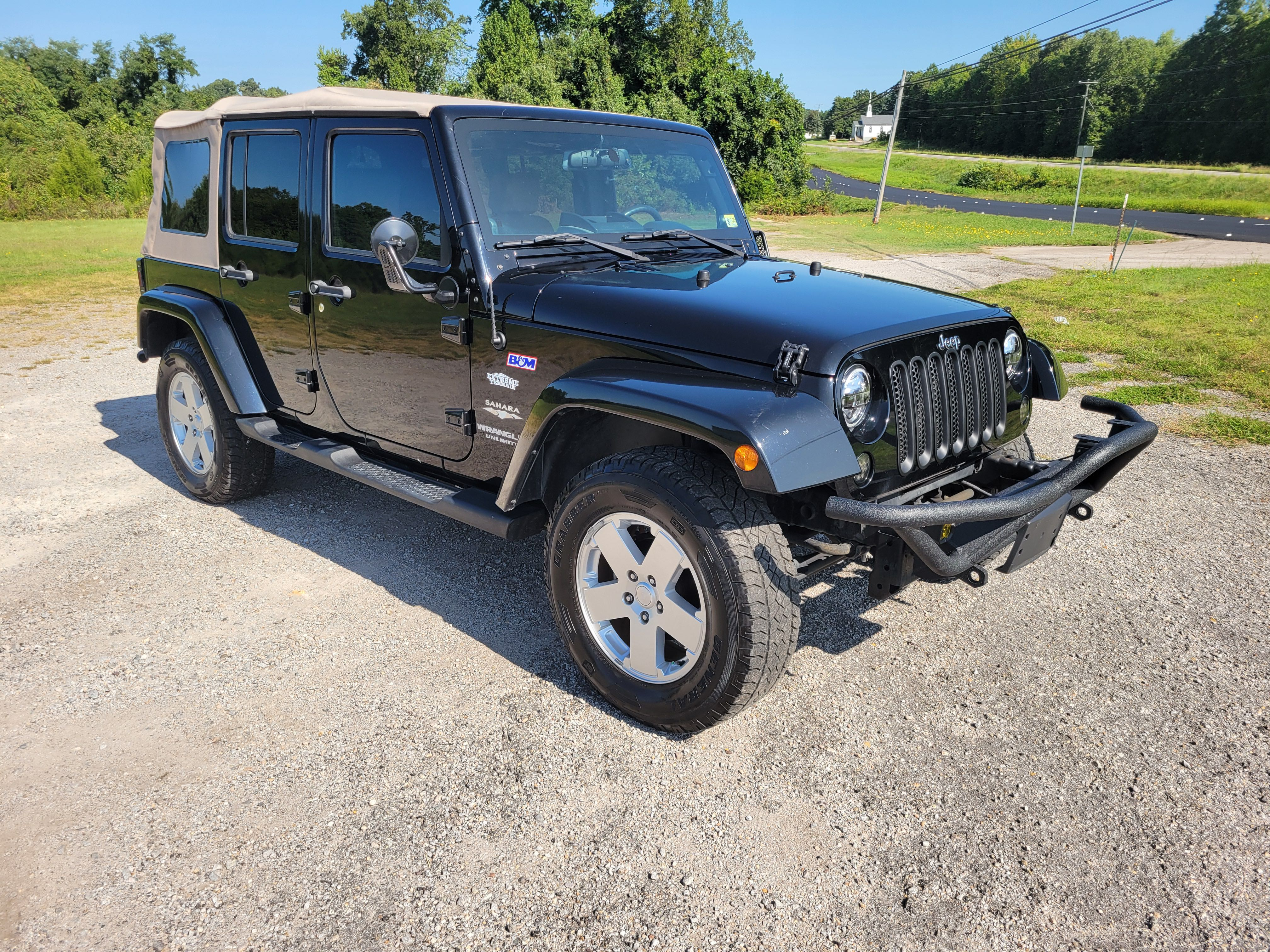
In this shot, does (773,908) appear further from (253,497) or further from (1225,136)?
(1225,136)

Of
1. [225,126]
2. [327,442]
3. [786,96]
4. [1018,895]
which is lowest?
[1018,895]

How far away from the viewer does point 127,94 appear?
58.2 meters

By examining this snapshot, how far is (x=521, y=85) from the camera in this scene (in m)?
31.3

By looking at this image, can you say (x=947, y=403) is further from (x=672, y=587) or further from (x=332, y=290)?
(x=332, y=290)

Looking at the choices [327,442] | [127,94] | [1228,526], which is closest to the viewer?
[327,442]

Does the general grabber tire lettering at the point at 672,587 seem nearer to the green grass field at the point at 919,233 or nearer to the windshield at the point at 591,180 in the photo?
the windshield at the point at 591,180

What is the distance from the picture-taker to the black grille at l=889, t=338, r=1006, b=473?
9.18 ft

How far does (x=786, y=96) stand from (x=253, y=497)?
31744 millimetres

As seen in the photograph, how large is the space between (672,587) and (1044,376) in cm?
190

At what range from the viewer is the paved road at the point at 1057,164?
50562mm

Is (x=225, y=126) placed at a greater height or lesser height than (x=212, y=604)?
greater

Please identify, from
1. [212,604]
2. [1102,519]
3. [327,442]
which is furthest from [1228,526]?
[212,604]

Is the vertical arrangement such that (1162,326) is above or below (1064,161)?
below

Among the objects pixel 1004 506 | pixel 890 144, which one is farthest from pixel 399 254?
pixel 890 144
